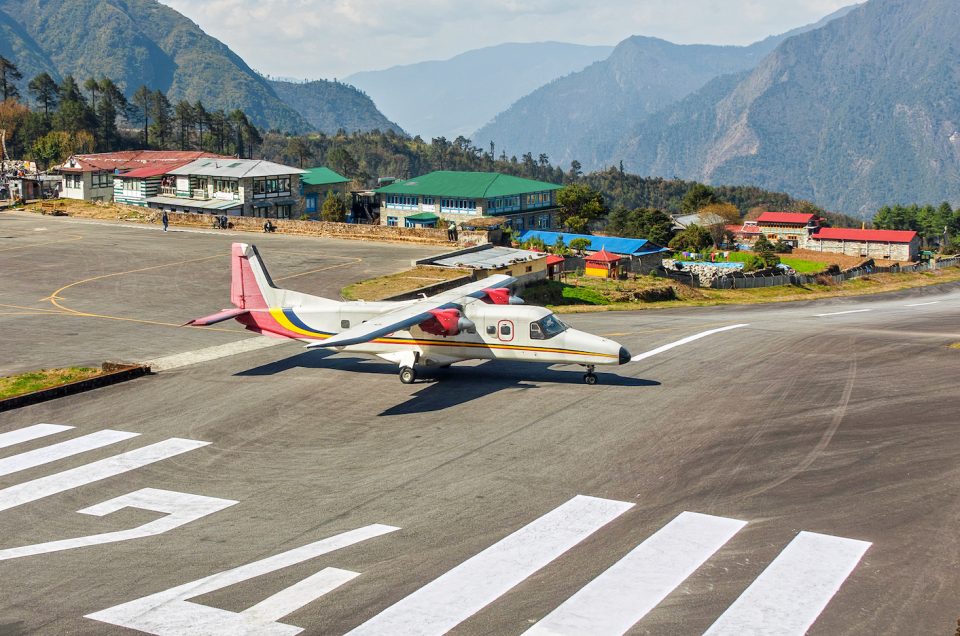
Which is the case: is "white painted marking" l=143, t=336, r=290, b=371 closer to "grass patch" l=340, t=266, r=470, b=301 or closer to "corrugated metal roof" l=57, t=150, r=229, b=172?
"grass patch" l=340, t=266, r=470, b=301

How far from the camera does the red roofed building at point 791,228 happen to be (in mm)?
172750

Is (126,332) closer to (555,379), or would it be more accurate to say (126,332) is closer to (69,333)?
(69,333)

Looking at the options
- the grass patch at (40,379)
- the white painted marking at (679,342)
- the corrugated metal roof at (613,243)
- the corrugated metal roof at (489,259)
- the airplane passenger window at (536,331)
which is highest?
the corrugated metal roof at (613,243)

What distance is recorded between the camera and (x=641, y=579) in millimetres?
17859

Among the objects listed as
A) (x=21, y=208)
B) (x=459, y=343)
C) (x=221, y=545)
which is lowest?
(x=221, y=545)

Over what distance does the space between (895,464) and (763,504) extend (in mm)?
5214

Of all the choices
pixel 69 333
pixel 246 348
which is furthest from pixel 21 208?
pixel 246 348

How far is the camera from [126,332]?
42.8 meters

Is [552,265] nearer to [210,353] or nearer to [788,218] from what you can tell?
[210,353]

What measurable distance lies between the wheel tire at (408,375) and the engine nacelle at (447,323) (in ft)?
5.99

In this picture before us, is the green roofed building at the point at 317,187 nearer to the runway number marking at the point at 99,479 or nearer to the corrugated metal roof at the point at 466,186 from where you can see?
the corrugated metal roof at the point at 466,186

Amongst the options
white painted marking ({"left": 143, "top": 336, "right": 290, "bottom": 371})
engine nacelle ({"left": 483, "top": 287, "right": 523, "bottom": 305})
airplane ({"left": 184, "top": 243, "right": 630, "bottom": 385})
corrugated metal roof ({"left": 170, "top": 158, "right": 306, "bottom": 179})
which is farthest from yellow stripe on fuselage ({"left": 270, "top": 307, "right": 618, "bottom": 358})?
corrugated metal roof ({"left": 170, "top": 158, "right": 306, "bottom": 179})

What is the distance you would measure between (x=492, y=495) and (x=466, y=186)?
9953 cm

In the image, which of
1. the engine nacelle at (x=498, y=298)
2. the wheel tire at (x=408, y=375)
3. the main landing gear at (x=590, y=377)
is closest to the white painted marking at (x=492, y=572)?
the main landing gear at (x=590, y=377)
